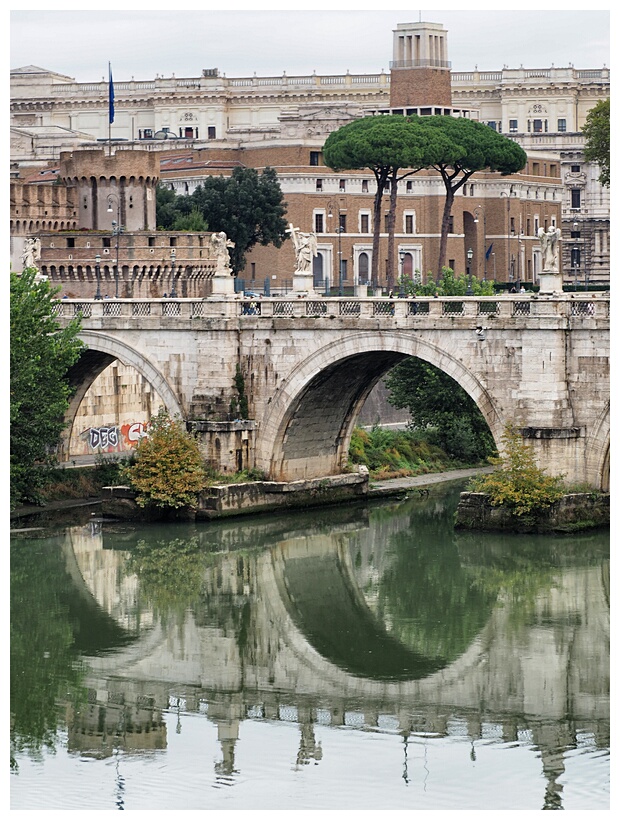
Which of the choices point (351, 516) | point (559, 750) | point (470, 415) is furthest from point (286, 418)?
point (559, 750)

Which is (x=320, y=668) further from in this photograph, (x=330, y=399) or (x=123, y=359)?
(x=123, y=359)

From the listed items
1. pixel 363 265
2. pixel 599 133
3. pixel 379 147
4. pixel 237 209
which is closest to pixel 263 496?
pixel 599 133

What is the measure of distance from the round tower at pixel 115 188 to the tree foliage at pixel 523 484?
114 feet

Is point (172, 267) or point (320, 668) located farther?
point (172, 267)

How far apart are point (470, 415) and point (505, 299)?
45.1 ft

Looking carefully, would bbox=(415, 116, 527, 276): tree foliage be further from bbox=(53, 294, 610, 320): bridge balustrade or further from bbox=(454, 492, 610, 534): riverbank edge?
bbox=(454, 492, 610, 534): riverbank edge

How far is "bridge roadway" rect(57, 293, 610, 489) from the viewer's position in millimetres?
44969

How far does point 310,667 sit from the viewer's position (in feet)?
117

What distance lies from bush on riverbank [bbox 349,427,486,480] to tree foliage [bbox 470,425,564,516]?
34.0 ft

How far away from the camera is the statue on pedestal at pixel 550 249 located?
148 ft

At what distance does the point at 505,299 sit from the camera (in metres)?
45.3

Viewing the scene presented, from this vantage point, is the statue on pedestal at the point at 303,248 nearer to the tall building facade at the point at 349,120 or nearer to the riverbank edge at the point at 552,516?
the riverbank edge at the point at 552,516

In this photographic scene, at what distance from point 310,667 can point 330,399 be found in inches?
652
